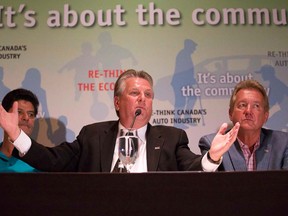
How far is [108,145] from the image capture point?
2635 mm

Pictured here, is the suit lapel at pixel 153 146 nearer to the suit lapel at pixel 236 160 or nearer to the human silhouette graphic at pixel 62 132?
the suit lapel at pixel 236 160

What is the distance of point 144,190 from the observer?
130 centimetres

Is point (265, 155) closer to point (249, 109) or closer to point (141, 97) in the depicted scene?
point (249, 109)

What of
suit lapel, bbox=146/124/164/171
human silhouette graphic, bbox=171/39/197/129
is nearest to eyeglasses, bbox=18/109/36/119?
suit lapel, bbox=146/124/164/171

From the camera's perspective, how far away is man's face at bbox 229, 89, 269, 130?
108 inches

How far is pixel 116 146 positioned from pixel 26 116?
2.59 feet

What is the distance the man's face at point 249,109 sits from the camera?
2756 millimetres

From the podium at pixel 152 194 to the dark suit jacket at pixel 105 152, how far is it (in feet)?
3.67

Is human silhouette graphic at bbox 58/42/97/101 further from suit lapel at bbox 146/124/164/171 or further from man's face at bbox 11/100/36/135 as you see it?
suit lapel at bbox 146/124/164/171

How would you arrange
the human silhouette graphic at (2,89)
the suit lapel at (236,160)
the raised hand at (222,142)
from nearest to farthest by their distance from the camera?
the raised hand at (222,142) < the suit lapel at (236,160) < the human silhouette graphic at (2,89)

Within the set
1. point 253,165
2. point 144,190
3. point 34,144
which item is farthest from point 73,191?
point 253,165

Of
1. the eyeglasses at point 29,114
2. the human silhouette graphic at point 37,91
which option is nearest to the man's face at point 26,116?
the eyeglasses at point 29,114

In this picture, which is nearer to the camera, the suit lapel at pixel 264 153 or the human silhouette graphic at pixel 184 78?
the suit lapel at pixel 264 153

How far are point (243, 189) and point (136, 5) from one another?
220 cm
